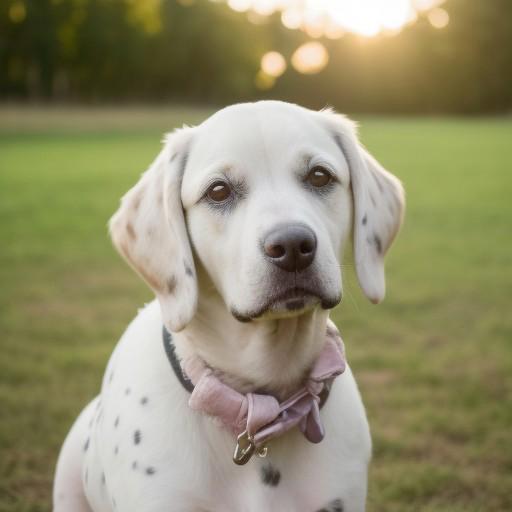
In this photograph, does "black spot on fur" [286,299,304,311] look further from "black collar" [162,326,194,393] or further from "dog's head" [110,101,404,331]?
"black collar" [162,326,194,393]

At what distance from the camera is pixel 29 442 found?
4.29m

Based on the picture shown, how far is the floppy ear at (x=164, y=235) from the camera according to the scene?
2582 mm

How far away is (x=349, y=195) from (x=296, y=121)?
1.16 ft

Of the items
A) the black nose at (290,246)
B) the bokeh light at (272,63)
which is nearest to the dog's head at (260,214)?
the black nose at (290,246)

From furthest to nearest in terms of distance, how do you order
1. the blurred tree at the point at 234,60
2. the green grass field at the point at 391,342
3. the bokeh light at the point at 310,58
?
the bokeh light at the point at 310,58, the blurred tree at the point at 234,60, the green grass field at the point at 391,342

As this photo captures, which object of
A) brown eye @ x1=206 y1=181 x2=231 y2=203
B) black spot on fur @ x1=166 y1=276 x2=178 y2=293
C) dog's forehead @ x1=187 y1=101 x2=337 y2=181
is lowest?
black spot on fur @ x1=166 y1=276 x2=178 y2=293

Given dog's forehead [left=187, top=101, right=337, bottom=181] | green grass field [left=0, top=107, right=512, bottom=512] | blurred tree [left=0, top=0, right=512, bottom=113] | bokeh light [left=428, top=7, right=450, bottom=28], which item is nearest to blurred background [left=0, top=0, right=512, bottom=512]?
green grass field [left=0, top=107, right=512, bottom=512]

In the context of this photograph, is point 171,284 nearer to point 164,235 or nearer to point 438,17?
point 164,235

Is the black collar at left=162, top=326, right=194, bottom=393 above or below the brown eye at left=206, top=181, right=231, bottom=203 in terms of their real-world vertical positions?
below

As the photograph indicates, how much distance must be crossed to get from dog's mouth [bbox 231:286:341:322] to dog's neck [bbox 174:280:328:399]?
6.7 inches

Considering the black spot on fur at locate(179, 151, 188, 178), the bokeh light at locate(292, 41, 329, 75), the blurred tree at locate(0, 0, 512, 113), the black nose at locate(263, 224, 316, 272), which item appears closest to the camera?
the black nose at locate(263, 224, 316, 272)

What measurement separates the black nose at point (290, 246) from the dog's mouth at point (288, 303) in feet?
0.35

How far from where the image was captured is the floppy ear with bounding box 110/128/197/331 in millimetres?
2582

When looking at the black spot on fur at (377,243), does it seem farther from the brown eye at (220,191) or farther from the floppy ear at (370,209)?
the brown eye at (220,191)
